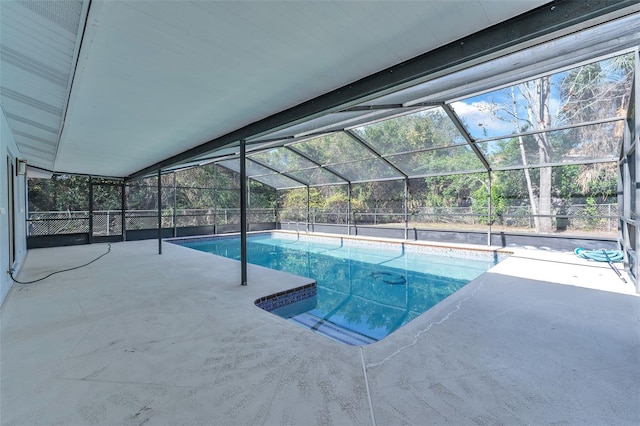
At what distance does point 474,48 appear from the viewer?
1.77 m

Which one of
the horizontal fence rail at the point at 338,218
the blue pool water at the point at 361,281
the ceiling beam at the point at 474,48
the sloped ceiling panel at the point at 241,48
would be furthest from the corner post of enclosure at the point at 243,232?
the horizontal fence rail at the point at 338,218

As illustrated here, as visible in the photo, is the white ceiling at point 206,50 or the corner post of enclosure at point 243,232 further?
the corner post of enclosure at point 243,232

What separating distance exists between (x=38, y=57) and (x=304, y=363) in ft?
9.17

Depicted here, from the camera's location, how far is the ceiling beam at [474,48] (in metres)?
1.45

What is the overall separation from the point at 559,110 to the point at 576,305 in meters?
3.16

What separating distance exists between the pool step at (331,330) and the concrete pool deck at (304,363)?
0.62 metres

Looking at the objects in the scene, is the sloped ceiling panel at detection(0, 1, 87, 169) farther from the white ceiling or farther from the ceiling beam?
the ceiling beam

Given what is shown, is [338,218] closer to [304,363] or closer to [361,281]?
[361,281]

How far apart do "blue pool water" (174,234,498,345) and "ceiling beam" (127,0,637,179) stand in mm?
2456

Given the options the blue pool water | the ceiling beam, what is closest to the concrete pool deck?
the blue pool water

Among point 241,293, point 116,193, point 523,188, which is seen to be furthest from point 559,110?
point 116,193

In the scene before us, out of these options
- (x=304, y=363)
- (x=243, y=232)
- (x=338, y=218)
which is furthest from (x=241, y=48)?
(x=338, y=218)

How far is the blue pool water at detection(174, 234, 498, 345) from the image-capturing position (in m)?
3.72

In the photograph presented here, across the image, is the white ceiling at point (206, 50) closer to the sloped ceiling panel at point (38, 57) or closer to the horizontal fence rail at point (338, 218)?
the sloped ceiling panel at point (38, 57)
